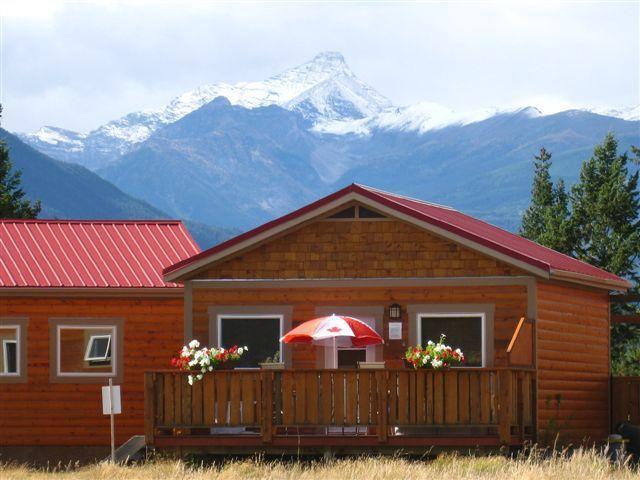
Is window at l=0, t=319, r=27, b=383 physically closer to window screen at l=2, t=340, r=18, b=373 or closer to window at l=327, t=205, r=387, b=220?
window screen at l=2, t=340, r=18, b=373

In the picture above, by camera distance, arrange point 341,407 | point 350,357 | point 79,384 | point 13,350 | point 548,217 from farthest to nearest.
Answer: point 548,217, point 13,350, point 79,384, point 350,357, point 341,407

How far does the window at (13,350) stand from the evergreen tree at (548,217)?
2434cm

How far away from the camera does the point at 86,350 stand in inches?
1120

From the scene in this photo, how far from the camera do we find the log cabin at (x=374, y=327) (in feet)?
76.3

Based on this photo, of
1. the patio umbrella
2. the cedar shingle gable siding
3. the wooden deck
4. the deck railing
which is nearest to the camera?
the wooden deck

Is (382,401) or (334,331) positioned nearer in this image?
(382,401)

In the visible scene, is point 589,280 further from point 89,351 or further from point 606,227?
point 606,227

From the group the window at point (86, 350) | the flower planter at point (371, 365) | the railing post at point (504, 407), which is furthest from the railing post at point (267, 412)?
the window at point (86, 350)

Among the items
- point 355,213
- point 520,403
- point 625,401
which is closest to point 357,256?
point 355,213

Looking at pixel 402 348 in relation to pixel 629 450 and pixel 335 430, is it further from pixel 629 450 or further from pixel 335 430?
pixel 629 450

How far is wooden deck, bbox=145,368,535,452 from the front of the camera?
23.1 meters

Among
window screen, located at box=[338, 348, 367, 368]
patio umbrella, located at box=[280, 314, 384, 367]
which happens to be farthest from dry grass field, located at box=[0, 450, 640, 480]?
window screen, located at box=[338, 348, 367, 368]

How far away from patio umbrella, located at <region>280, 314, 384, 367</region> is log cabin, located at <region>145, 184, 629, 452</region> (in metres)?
0.51

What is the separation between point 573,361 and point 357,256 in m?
4.61
